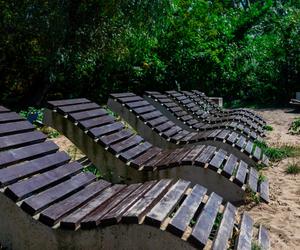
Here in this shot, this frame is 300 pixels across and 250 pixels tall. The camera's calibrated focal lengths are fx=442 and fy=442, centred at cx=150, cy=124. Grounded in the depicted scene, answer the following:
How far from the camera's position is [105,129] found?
18.0ft

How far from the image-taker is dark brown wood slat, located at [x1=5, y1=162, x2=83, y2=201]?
3.21 meters

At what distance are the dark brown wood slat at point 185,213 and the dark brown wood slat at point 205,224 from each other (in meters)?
0.07

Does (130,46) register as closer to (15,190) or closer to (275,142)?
(275,142)

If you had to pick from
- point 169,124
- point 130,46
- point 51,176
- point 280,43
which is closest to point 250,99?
point 280,43

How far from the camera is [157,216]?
2.94 metres

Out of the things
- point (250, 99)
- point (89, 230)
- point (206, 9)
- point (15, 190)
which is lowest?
point (250, 99)

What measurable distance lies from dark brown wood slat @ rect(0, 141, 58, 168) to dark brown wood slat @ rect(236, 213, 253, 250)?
1847 mm

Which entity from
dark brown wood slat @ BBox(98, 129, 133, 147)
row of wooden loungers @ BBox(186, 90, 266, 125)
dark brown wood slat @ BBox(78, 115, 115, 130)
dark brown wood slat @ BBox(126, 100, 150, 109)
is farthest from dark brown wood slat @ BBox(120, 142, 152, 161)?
row of wooden loungers @ BBox(186, 90, 266, 125)

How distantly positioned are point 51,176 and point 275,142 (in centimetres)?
590

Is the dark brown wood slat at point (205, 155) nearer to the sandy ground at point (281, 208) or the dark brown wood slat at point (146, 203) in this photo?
the sandy ground at point (281, 208)

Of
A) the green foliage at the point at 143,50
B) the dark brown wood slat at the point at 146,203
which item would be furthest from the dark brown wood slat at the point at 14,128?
the green foliage at the point at 143,50

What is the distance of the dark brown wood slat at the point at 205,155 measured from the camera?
484cm

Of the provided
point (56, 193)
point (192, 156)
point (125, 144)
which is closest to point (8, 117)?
point (56, 193)

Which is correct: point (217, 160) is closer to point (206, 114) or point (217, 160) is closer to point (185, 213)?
point (185, 213)
